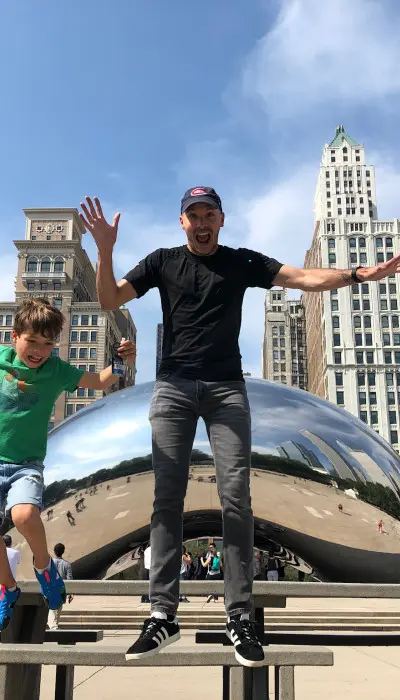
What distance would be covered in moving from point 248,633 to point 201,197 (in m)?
2.06

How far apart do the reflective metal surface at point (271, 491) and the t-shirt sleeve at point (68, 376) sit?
3.49 m

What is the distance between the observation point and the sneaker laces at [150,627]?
2.51 metres

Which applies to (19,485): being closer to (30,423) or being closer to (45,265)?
(30,423)

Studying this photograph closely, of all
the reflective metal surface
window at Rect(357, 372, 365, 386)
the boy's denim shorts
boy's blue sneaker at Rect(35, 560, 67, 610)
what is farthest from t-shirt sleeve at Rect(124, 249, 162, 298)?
window at Rect(357, 372, 365, 386)

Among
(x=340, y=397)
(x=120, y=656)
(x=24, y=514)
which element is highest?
(x=340, y=397)

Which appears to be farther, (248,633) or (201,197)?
(201,197)

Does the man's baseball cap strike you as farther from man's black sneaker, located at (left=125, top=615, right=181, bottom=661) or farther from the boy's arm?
man's black sneaker, located at (left=125, top=615, right=181, bottom=661)

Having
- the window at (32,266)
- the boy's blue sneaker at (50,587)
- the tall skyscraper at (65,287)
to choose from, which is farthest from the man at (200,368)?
the window at (32,266)

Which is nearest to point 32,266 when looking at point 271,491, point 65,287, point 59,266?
point 59,266

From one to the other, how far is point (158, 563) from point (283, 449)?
171 inches

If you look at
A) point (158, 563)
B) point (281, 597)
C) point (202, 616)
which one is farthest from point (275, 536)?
point (158, 563)

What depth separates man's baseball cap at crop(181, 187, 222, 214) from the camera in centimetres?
316

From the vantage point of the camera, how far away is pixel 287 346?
415ft

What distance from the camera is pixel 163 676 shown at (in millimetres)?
5363
